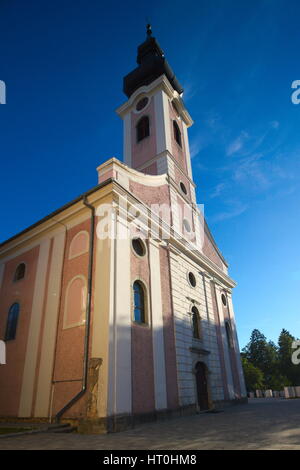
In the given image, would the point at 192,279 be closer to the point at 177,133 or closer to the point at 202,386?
the point at 202,386

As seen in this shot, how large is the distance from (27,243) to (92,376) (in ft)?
26.7

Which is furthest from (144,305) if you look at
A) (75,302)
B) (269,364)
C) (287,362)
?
(269,364)

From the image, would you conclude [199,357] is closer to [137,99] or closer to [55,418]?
[55,418]

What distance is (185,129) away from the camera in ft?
75.6

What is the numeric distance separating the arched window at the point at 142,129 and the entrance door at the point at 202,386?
Result: 14100 millimetres

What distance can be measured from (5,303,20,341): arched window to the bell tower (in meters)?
10.2

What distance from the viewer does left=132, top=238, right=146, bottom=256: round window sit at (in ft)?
40.8

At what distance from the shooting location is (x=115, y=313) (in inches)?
381

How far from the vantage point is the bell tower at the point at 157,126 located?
18766 millimetres

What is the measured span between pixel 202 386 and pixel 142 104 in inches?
707

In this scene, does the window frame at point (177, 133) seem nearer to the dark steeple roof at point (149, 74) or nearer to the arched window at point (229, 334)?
the dark steeple roof at point (149, 74)

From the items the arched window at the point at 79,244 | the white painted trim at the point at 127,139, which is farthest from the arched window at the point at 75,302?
the white painted trim at the point at 127,139

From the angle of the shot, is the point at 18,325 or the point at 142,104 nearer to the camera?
the point at 18,325
